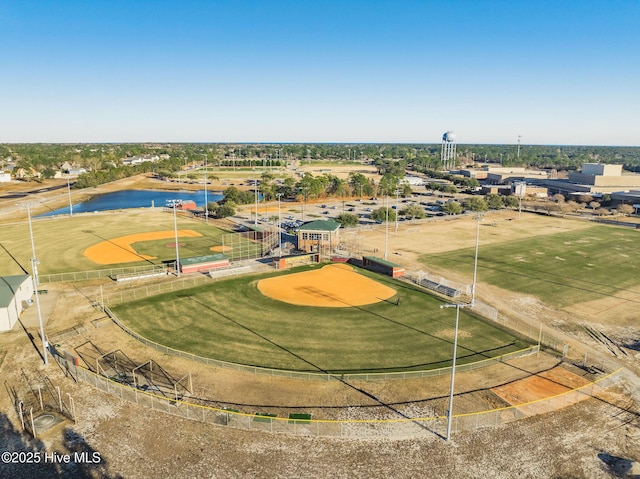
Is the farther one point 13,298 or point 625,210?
point 625,210

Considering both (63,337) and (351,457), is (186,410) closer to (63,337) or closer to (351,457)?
(351,457)

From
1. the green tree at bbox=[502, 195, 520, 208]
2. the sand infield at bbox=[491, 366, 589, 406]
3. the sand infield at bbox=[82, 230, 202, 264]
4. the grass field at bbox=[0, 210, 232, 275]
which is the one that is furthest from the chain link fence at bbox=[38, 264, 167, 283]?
the green tree at bbox=[502, 195, 520, 208]

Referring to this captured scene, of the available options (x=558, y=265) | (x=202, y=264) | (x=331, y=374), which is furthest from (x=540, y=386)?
(x=202, y=264)

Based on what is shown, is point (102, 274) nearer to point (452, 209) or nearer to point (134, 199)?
point (452, 209)

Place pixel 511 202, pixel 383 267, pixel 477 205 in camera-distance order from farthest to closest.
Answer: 1. pixel 511 202
2. pixel 477 205
3. pixel 383 267

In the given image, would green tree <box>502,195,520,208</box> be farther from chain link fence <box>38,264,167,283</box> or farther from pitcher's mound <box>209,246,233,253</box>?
chain link fence <box>38,264,167,283</box>

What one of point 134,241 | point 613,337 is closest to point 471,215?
point 613,337

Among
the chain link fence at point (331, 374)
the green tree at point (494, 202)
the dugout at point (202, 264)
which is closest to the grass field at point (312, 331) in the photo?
the chain link fence at point (331, 374)
